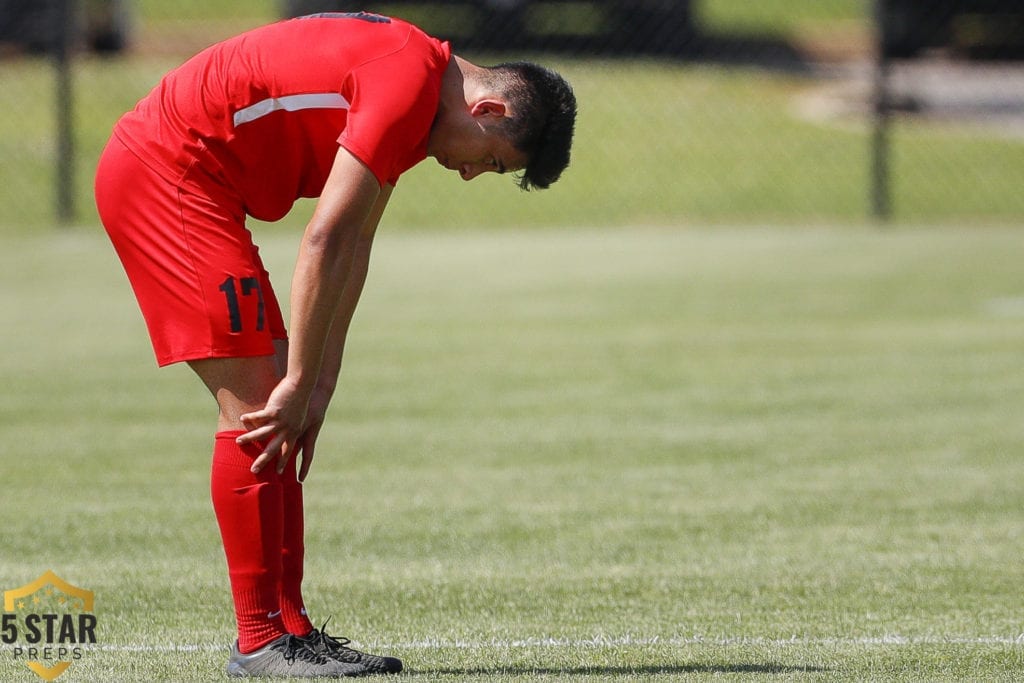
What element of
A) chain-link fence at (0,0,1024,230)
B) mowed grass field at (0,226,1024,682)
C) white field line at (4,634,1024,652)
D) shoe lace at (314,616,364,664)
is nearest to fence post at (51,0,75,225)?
chain-link fence at (0,0,1024,230)

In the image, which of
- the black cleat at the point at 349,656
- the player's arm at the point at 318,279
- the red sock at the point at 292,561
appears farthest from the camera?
the red sock at the point at 292,561

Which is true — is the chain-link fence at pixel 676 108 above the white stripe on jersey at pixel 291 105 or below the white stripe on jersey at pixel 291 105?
below

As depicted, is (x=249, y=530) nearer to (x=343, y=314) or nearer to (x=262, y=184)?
(x=343, y=314)

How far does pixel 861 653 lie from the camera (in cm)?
454

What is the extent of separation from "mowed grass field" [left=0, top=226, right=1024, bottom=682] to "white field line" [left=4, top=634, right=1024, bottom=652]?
0.04 feet

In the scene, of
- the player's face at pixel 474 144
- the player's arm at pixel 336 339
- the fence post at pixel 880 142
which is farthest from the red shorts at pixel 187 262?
the fence post at pixel 880 142

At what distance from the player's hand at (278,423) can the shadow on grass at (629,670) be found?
0.68m

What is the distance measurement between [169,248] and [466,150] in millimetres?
756

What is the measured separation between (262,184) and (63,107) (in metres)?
13.2

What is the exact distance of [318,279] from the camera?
13.0 ft

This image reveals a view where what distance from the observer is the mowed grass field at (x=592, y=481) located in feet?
15.7

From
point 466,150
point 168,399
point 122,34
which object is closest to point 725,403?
point 168,399

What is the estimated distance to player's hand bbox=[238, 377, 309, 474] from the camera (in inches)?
162

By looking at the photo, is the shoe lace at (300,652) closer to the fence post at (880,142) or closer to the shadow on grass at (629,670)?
the shadow on grass at (629,670)
